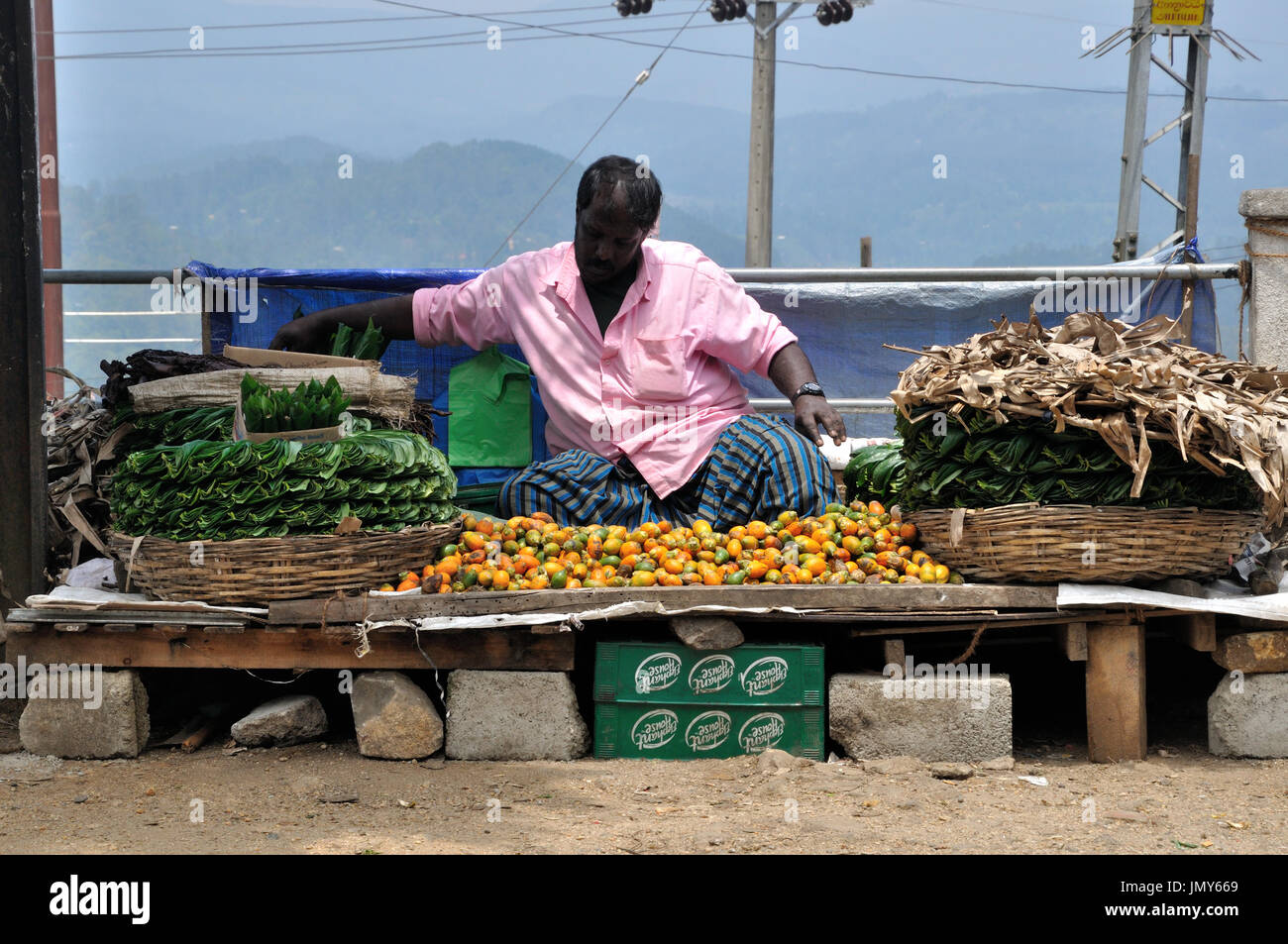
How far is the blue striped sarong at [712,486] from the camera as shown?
5012mm

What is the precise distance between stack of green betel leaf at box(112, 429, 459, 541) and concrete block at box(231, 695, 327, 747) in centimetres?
71

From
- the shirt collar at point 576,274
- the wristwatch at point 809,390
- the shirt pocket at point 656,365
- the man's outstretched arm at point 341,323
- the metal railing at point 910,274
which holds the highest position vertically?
the metal railing at point 910,274

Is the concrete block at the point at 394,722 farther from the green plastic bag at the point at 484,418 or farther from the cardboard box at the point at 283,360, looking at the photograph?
the green plastic bag at the point at 484,418

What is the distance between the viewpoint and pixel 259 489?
4.14 meters

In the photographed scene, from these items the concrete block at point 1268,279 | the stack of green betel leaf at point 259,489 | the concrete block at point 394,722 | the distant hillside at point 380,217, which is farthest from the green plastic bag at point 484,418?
the distant hillside at point 380,217

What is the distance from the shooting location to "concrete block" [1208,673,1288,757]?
4.25m

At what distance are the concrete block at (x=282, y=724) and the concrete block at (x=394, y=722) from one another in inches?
11.7

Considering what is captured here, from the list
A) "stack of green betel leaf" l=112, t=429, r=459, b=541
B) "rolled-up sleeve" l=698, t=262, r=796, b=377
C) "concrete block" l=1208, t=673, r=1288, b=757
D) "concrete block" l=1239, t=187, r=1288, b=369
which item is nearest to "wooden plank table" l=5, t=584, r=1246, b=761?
"concrete block" l=1208, t=673, r=1288, b=757

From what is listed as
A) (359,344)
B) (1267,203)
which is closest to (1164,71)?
(1267,203)

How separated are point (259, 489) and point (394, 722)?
3.10ft

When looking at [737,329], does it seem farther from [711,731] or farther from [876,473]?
[711,731]

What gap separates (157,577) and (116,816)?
93 centimetres

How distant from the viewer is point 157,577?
14.0 ft

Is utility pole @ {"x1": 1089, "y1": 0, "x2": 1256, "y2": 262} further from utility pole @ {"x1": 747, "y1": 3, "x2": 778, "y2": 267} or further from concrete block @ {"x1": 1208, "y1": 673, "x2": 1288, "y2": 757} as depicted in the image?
concrete block @ {"x1": 1208, "y1": 673, "x2": 1288, "y2": 757}
